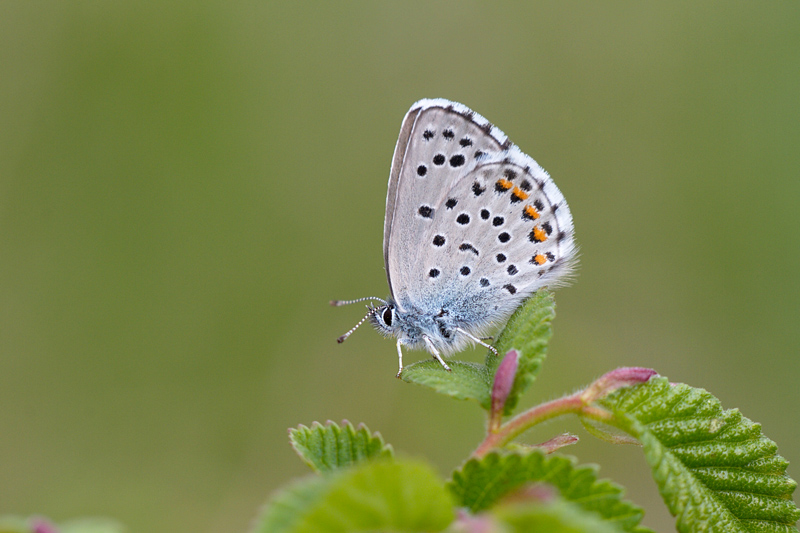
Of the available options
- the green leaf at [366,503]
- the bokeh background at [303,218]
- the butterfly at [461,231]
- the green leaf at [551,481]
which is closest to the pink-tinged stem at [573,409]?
the green leaf at [551,481]

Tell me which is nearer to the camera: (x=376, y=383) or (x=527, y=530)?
(x=527, y=530)

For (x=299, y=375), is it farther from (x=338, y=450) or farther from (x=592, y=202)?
(x=338, y=450)

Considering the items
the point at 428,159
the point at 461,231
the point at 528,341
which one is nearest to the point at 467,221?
the point at 461,231

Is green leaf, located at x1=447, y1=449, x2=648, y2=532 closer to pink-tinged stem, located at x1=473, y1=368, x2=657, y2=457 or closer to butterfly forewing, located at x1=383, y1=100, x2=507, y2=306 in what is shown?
pink-tinged stem, located at x1=473, y1=368, x2=657, y2=457

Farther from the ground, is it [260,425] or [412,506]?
[260,425]

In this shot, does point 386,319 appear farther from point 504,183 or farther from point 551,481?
point 551,481

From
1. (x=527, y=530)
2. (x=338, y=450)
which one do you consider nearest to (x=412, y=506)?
(x=527, y=530)

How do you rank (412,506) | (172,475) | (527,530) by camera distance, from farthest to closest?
1. (172,475)
2. (412,506)
3. (527,530)
